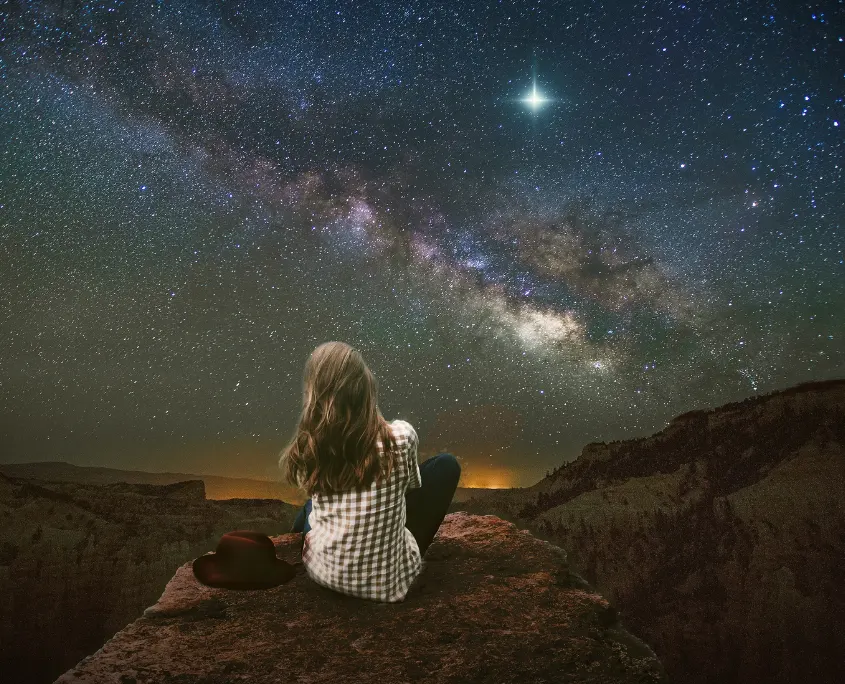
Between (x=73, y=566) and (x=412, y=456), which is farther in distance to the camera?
(x=73, y=566)

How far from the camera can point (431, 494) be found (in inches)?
140

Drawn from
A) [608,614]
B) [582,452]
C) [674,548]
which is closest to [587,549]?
[674,548]

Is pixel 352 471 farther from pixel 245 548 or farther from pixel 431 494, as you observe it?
pixel 245 548

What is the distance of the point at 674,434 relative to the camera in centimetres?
1684

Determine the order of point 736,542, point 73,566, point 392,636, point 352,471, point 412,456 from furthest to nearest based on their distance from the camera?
point 73,566 < point 736,542 < point 412,456 < point 352,471 < point 392,636

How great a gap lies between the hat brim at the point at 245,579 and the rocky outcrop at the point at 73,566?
Answer: 3848mm

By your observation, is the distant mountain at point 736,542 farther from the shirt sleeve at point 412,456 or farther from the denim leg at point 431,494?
the shirt sleeve at point 412,456

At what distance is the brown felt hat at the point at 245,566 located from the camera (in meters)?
3.54

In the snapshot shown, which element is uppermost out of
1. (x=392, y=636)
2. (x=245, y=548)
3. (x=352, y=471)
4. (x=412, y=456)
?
(x=412, y=456)

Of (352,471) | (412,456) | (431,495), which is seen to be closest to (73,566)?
(431,495)

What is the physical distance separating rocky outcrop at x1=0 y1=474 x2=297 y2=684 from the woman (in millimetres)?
4599

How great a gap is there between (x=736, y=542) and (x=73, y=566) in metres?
11.4

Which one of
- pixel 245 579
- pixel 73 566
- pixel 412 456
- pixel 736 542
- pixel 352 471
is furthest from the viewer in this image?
pixel 73 566

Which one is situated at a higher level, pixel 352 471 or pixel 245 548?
pixel 352 471
